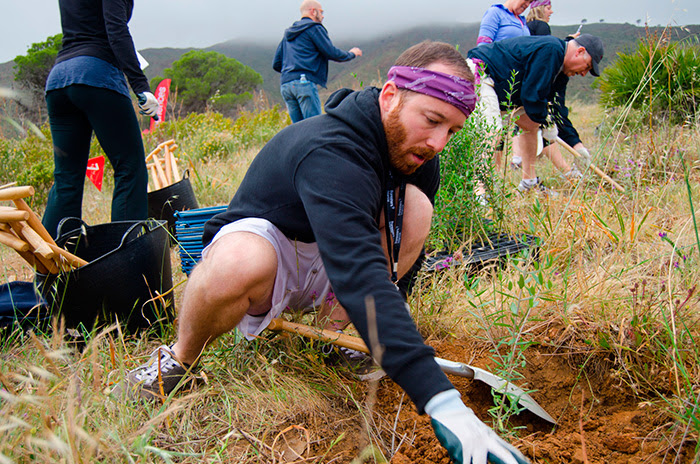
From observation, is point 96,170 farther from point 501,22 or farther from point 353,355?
point 501,22

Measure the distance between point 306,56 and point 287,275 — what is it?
4.43 metres

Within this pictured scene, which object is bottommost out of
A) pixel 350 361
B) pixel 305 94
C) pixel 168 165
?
pixel 350 361

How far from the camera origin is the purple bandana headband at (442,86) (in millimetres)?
1396

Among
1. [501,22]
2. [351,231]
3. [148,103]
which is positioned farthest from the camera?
[501,22]

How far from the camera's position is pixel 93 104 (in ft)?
8.05

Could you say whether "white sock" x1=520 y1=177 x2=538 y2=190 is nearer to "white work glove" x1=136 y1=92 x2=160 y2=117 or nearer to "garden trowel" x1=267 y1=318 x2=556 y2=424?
"garden trowel" x1=267 y1=318 x2=556 y2=424

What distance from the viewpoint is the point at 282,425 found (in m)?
1.43

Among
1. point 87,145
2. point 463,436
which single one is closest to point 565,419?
point 463,436

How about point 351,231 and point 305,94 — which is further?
point 305,94

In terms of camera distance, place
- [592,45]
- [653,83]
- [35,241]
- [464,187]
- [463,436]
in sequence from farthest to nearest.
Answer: [653,83] → [592,45] → [464,187] → [35,241] → [463,436]

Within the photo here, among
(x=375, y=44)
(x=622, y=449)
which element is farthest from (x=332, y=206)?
(x=375, y=44)

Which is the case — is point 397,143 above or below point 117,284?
above

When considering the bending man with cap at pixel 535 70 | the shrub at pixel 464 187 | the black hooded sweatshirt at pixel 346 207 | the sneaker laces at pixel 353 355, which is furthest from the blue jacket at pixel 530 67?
the sneaker laces at pixel 353 355

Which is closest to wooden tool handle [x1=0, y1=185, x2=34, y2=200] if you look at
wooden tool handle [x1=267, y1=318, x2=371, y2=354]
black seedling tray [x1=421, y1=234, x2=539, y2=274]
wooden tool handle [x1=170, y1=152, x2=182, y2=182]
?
wooden tool handle [x1=267, y1=318, x2=371, y2=354]
